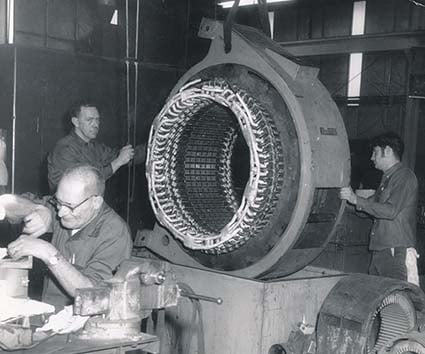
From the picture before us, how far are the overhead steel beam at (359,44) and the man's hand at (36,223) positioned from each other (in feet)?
24.7

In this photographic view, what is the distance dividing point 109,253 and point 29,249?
396 millimetres

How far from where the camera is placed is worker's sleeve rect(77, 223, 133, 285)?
2.16 meters

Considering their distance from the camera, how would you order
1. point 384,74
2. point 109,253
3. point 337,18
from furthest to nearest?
point 337,18 < point 384,74 < point 109,253

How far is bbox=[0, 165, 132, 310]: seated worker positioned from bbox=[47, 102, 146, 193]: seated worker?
47.6 inches

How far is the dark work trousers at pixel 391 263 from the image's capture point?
355cm

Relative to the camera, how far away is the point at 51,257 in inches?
75.8

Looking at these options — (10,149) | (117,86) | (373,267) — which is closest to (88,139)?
(10,149)

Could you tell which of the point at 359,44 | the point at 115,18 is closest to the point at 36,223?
the point at 115,18

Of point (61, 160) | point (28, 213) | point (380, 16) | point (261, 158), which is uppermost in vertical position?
point (380, 16)

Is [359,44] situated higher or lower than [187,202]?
higher

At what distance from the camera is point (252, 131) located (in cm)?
243

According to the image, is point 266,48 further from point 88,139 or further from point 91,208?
point 88,139

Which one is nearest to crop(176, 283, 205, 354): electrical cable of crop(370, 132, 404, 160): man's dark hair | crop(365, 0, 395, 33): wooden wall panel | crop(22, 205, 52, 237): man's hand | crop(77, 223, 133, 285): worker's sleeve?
crop(77, 223, 133, 285): worker's sleeve

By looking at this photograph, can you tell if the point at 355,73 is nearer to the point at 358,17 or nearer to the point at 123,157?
the point at 358,17
